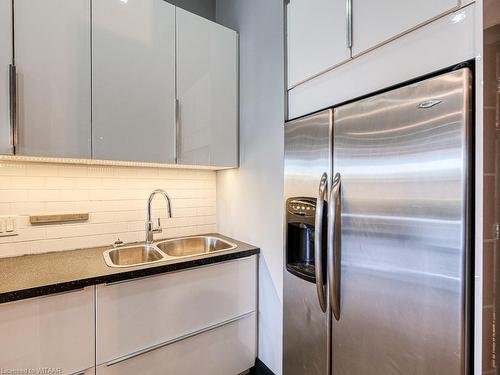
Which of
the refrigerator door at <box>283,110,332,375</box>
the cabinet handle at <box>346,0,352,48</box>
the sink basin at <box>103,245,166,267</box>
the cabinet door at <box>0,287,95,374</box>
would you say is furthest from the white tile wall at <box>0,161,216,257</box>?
the cabinet handle at <box>346,0,352,48</box>

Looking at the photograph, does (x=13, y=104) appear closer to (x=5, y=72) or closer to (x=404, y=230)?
(x=5, y=72)

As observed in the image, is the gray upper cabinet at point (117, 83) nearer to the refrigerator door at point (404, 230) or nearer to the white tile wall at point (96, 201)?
the white tile wall at point (96, 201)

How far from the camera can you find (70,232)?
170 cm

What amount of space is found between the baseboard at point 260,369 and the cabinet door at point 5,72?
1.88 metres

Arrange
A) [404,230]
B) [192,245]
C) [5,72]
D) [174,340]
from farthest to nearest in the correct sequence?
[192,245], [174,340], [5,72], [404,230]

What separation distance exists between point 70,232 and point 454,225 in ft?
6.53

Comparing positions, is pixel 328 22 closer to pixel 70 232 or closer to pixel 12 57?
pixel 12 57

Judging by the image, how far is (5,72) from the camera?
125 centimetres

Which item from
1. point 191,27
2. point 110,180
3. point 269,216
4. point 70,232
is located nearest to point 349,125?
point 269,216

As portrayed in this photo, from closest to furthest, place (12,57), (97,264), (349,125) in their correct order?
(349,125) → (12,57) → (97,264)

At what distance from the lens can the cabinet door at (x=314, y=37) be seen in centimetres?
122

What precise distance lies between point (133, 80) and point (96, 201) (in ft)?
2.73

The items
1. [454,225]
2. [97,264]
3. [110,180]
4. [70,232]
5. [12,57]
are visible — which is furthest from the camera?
[110,180]

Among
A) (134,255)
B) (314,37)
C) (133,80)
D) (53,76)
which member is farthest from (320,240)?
(53,76)
